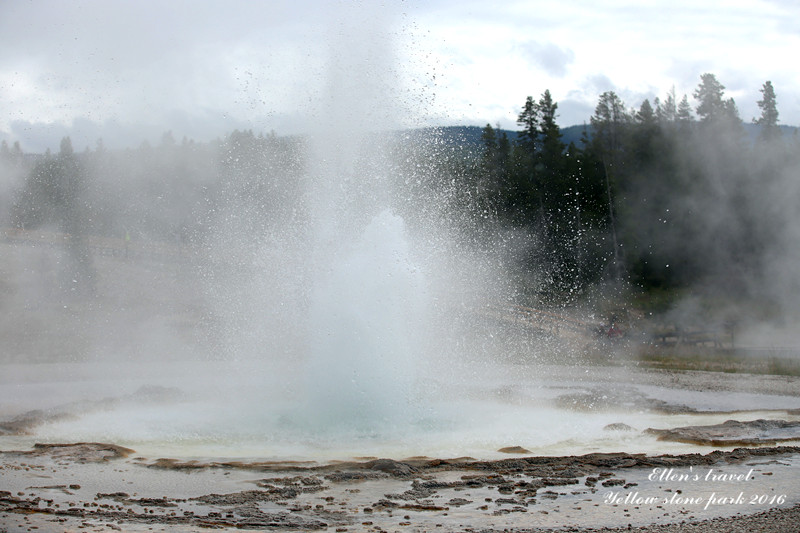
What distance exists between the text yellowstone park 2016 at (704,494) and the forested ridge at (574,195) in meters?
27.5

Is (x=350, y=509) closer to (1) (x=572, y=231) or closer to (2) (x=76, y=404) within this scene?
(2) (x=76, y=404)

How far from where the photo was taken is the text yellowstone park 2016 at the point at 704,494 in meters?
8.55

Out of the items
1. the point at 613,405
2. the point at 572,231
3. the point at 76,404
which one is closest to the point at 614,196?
the point at 572,231

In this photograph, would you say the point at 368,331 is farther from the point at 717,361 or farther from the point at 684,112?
the point at 684,112

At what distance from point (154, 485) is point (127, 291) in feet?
98.9

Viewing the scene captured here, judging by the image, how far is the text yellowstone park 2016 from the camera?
8.55 meters

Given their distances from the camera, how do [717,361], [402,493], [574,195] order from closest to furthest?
[402,493] < [717,361] < [574,195]

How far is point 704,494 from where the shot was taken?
351 inches

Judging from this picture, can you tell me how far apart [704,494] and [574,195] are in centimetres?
3670

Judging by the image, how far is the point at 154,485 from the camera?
9109 mm

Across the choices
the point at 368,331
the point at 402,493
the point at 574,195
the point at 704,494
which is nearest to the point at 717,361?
the point at 368,331

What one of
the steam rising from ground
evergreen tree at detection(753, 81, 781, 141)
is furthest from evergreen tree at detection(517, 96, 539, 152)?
the steam rising from ground

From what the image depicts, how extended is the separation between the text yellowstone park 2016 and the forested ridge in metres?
27.5

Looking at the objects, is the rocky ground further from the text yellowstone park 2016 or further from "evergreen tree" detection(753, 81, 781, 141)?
"evergreen tree" detection(753, 81, 781, 141)
